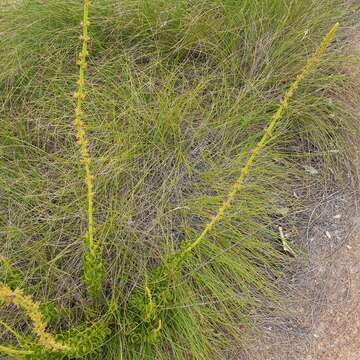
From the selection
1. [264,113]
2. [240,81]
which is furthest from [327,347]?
[240,81]

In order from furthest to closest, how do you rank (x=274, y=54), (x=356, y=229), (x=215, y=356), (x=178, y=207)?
(x=274, y=54) → (x=356, y=229) → (x=178, y=207) → (x=215, y=356)

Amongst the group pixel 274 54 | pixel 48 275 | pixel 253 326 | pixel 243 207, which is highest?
pixel 274 54

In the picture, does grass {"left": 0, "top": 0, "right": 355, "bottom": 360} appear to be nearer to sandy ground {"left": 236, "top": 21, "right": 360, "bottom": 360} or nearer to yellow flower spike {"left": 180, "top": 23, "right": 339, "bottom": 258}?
sandy ground {"left": 236, "top": 21, "right": 360, "bottom": 360}

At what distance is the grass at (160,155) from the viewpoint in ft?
6.32

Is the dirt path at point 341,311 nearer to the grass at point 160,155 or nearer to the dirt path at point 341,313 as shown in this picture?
the dirt path at point 341,313

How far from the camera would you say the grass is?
193cm

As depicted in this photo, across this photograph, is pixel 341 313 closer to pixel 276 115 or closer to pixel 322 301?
pixel 322 301

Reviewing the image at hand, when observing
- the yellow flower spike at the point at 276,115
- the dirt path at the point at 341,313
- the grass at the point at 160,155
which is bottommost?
the dirt path at the point at 341,313

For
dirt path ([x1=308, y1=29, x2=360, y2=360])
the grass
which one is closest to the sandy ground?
dirt path ([x1=308, y1=29, x2=360, y2=360])

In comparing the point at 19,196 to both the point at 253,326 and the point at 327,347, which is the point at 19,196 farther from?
the point at 327,347

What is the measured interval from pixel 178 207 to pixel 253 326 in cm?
62

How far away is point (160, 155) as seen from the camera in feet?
7.55

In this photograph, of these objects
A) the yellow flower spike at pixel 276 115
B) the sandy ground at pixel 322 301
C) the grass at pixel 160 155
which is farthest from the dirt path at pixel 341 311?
the yellow flower spike at pixel 276 115

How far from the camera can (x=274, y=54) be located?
251cm
